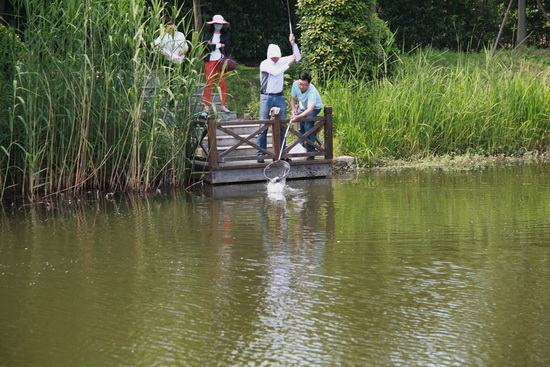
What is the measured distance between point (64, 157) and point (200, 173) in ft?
7.84

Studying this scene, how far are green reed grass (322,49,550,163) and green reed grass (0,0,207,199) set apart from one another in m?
3.41

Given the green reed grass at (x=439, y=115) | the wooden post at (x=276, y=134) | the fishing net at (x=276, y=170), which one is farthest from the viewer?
the green reed grass at (x=439, y=115)

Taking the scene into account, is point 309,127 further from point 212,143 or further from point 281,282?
point 281,282

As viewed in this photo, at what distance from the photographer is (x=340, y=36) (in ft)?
52.8

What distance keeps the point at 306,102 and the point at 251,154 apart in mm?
1239

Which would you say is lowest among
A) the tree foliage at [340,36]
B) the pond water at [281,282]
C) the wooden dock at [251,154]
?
the pond water at [281,282]

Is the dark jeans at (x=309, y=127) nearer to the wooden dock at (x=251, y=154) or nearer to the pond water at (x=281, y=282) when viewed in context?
the wooden dock at (x=251, y=154)

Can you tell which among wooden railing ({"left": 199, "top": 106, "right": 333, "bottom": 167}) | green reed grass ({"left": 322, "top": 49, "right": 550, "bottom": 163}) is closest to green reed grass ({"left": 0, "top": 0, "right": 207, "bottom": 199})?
wooden railing ({"left": 199, "top": 106, "right": 333, "bottom": 167})

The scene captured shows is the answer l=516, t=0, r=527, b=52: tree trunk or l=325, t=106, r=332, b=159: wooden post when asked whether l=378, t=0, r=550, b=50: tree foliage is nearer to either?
l=516, t=0, r=527, b=52: tree trunk

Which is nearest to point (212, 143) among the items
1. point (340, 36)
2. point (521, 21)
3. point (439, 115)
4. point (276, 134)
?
point (276, 134)

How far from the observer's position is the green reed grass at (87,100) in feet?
34.0

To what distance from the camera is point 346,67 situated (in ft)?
52.7

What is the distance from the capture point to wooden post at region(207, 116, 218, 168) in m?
11.7

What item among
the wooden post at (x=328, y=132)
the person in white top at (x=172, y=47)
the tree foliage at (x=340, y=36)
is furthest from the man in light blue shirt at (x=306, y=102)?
the tree foliage at (x=340, y=36)
